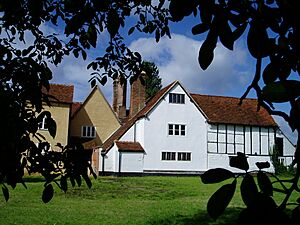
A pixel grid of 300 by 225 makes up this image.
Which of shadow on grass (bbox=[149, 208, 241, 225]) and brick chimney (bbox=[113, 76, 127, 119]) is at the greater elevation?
brick chimney (bbox=[113, 76, 127, 119])

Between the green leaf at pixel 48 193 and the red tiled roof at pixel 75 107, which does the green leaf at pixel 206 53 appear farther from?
the red tiled roof at pixel 75 107

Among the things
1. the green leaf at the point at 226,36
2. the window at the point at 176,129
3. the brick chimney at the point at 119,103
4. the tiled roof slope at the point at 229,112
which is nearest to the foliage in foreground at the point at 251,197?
the green leaf at the point at 226,36

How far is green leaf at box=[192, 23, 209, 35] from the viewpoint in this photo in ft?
4.02

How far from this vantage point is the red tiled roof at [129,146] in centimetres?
3362

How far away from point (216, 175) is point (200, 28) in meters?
0.48

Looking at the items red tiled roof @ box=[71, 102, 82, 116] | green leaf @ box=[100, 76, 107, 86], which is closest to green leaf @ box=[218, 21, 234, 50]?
green leaf @ box=[100, 76, 107, 86]

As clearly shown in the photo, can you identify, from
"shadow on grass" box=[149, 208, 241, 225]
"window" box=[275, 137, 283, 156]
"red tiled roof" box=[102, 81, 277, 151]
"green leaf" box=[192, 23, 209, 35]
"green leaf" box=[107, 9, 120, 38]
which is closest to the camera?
"green leaf" box=[192, 23, 209, 35]

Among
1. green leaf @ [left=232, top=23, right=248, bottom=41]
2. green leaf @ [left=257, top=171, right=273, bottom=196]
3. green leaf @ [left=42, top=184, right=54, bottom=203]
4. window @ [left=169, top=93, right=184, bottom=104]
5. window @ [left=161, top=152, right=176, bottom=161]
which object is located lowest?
green leaf @ [left=42, top=184, right=54, bottom=203]

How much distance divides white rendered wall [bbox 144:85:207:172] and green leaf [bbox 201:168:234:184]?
33551 mm

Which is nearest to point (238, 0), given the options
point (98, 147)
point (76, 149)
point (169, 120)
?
point (76, 149)

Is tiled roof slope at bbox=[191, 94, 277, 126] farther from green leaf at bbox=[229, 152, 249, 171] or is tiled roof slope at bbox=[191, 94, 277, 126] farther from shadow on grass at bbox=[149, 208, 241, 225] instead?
green leaf at bbox=[229, 152, 249, 171]

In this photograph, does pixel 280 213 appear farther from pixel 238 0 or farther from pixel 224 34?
pixel 238 0

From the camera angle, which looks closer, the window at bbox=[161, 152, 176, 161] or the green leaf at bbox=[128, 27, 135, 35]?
the green leaf at bbox=[128, 27, 135, 35]

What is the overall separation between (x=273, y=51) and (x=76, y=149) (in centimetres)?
221
